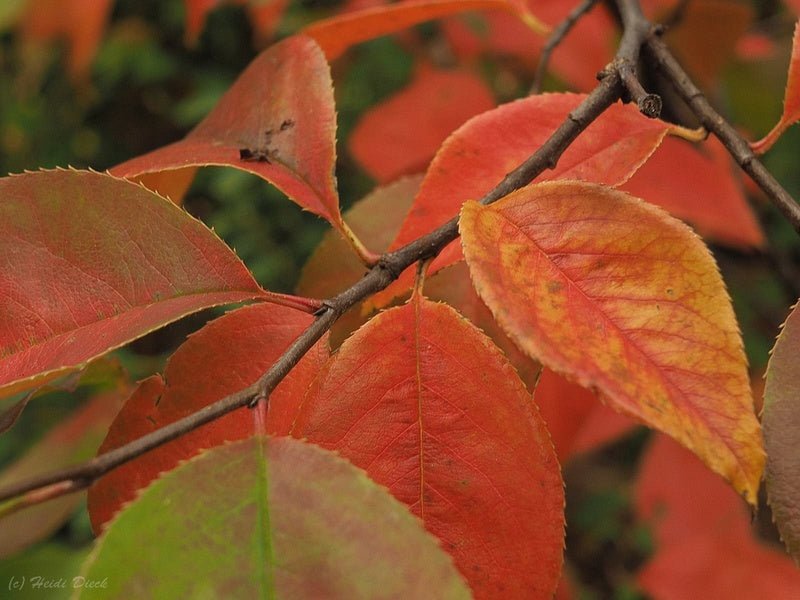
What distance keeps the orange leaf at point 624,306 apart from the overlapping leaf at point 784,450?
38mm

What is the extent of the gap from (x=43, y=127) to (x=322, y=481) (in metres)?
2.07

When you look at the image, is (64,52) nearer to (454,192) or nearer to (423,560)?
(454,192)

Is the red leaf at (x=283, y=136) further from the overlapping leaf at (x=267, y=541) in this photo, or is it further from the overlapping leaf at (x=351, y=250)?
the overlapping leaf at (x=267, y=541)

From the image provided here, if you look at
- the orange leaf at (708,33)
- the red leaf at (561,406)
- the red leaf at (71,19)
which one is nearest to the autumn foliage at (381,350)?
A: the red leaf at (561,406)

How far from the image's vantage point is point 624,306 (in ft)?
1.30

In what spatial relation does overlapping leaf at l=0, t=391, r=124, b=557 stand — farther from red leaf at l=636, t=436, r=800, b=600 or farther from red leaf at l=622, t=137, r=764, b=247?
red leaf at l=636, t=436, r=800, b=600

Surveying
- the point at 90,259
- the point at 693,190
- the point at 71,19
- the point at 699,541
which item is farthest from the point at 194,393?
the point at 71,19

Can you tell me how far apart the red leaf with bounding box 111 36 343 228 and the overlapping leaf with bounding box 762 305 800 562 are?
0.89ft

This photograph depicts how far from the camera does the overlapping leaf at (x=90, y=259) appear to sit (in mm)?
434

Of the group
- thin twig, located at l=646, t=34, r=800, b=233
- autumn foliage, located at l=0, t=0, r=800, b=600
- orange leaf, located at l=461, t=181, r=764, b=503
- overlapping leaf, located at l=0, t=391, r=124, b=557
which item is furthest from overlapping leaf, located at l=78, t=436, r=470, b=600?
overlapping leaf, located at l=0, t=391, r=124, b=557

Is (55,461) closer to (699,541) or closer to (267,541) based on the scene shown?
(267,541)

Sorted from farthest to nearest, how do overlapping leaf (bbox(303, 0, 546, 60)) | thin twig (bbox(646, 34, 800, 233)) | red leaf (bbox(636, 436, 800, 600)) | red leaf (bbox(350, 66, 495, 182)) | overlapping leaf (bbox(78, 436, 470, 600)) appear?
red leaf (bbox(350, 66, 495, 182)) → red leaf (bbox(636, 436, 800, 600)) → overlapping leaf (bbox(303, 0, 546, 60)) → thin twig (bbox(646, 34, 800, 233)) → overlapping leaf (bbox(78, 436, 470, 600))

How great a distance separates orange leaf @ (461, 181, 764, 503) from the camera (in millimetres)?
341

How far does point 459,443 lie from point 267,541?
0.42 ft
